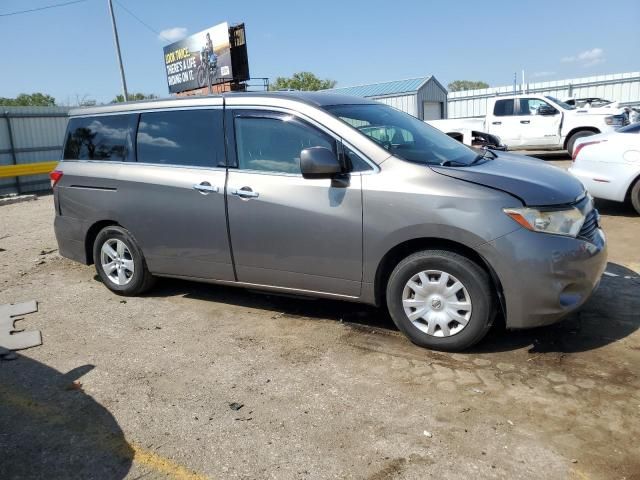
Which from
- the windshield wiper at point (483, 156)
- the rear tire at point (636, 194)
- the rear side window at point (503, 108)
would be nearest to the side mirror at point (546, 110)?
the rear side window at point (503, 108)

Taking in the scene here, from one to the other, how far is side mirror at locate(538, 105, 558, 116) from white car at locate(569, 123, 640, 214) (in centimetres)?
756

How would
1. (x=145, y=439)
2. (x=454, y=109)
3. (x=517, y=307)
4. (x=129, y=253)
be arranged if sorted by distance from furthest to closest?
1. (x=454, y=109)
2. (x=129, y=253)
3. (x=517, y=307)
4. (x=145, y=439)

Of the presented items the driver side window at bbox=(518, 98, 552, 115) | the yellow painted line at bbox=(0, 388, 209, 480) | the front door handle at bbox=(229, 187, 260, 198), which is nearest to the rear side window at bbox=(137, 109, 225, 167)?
the front door handle at bbox=(229, 187, 260, 198)

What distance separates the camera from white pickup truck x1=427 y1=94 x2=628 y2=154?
14422 mm

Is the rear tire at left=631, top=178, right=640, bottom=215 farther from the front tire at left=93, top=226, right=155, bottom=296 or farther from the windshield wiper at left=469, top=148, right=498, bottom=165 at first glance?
Result: the front tire at left=93, top=226, right=155, bottom=296

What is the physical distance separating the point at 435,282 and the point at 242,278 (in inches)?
67.1

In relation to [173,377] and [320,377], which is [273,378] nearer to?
[320,377]

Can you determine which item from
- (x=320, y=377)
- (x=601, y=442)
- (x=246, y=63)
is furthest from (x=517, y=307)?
(x=246, y=63)

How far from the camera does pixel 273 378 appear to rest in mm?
3672

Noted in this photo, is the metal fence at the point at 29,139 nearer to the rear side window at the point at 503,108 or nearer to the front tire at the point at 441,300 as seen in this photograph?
the rear side window at the point at 503,108

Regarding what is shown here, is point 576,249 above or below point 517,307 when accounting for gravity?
above

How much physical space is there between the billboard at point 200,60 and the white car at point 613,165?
67.8ft

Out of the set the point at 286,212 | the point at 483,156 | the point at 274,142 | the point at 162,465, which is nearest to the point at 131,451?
the point at 162,465

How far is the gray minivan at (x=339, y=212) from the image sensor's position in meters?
3.61
